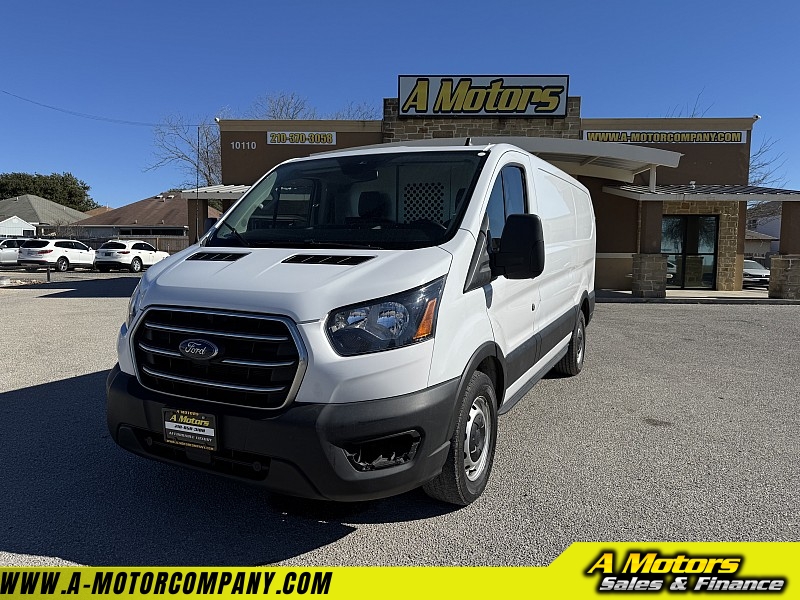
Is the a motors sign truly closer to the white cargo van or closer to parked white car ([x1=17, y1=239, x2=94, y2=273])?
the white cargo van

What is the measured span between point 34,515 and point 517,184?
12.1 ft

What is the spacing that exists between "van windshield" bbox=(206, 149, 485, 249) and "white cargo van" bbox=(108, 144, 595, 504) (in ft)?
0.05

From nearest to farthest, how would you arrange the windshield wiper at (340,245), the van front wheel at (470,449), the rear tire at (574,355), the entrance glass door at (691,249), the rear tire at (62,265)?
the van front wheel at (470,449), the windshield wiper at (340,245), the rear tire at (574,355), the entrance glass door at (691,249), the rear tire at (62,265)

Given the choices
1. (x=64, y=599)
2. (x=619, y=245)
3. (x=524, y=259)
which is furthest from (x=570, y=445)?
(x=619, y=245)

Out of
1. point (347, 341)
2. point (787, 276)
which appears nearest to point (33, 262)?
point (347, 341)

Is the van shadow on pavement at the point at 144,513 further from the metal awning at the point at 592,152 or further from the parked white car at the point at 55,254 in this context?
the parked white car at the point at 55,254

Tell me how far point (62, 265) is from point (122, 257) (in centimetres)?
307

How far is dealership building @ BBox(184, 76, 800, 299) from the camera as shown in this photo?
1539cm

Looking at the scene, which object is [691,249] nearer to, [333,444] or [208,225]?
[208,225]

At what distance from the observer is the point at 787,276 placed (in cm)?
1466

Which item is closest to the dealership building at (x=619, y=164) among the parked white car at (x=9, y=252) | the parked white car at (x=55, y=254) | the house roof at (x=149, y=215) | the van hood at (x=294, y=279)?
the parked white car at (x=55, y=254)

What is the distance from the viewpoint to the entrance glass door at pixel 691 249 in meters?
18.1

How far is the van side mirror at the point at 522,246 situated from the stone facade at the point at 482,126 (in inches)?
569

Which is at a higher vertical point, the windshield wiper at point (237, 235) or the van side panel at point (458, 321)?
the windshield wiper at point (237, 235)
